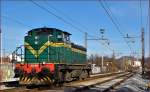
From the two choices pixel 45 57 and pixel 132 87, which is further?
pixel 132 87

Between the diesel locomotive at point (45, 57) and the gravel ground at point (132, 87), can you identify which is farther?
the diesel locomotive at point (45, 57)

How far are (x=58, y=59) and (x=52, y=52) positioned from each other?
67 cm

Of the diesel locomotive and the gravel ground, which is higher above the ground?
the diesel locomotive

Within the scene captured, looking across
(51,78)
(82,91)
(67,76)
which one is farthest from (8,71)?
(82,91)

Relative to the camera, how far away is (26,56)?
83.8ft

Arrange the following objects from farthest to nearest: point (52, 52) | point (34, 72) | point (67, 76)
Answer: point (67, 76) → point (52, 52) → point (34, 72)

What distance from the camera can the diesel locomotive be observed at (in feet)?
78.5

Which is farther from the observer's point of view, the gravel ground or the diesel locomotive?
the diesel locomotive

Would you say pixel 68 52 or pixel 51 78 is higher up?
pixel 68 52

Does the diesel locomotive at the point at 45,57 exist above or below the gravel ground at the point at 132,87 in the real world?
above

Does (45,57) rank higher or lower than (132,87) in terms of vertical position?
higher

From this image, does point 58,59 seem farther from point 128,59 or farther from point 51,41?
point 128,59

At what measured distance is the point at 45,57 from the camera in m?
25.5

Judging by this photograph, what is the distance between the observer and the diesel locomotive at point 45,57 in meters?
23.9
